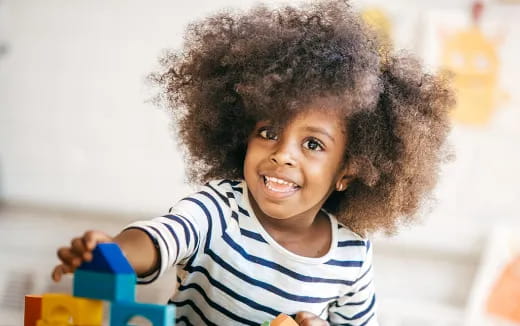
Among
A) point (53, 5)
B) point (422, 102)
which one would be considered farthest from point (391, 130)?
point (53, 5)

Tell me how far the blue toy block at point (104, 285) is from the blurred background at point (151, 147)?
1.34m

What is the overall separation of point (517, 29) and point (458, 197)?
477mm

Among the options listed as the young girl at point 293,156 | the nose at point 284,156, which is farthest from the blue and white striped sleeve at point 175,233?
the nose at point 284,156

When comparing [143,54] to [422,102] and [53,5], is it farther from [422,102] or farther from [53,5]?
[422,102]

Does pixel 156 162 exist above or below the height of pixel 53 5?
below

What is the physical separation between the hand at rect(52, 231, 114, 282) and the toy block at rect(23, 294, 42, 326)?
13cm

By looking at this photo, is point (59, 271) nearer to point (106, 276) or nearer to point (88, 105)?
point (106, 276)

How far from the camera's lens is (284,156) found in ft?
2.70

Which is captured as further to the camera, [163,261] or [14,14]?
[14,14]

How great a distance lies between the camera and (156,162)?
2125mm

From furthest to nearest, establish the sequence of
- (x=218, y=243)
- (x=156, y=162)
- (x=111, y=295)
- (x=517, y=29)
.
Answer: (x=156, y=162)
(x=517, y=29)
(x=218, y=243)
(x=111, y=295)

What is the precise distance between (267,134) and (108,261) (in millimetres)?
302

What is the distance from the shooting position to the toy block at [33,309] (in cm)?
74

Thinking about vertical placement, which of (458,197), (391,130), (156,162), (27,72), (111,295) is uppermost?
(27,72)
